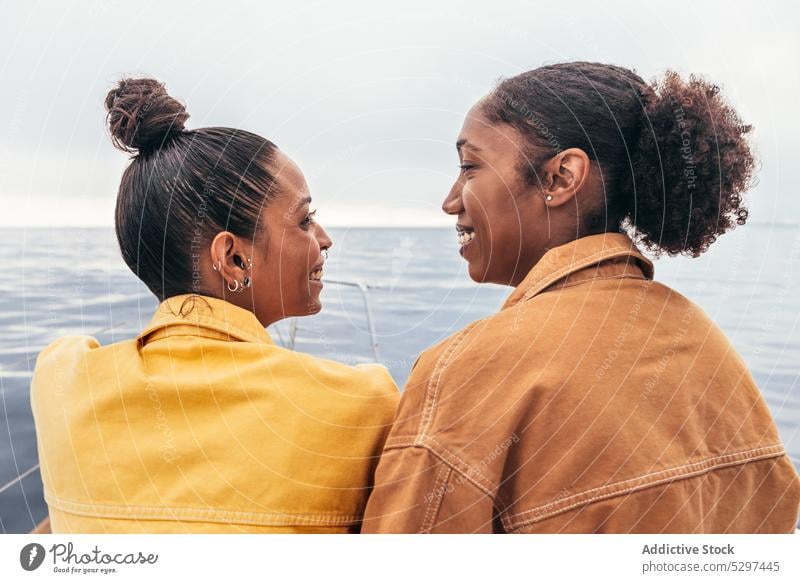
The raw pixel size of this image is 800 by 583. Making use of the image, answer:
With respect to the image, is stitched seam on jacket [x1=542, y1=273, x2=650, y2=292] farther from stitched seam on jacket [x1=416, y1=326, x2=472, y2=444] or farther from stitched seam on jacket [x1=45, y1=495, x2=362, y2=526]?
stitched seam on jacket [x1=45, y1=495, x2=362, y2=526]

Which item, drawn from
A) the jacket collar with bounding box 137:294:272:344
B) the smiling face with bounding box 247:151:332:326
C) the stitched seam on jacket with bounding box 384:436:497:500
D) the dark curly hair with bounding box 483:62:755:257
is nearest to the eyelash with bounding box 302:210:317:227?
the smiling face with bounding box 247:151:332:326

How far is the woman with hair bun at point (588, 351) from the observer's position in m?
0.82

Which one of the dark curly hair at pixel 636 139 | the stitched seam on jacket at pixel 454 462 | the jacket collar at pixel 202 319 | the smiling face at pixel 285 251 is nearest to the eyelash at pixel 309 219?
the smiling face at pixel 285 251

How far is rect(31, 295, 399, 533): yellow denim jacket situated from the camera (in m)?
0.93

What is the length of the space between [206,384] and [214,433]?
59 millimetres

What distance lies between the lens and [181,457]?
3.06 ft

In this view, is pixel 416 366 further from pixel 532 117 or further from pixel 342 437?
pixel 532 117

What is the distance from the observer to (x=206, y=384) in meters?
0.94

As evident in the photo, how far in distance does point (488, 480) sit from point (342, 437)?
0.21 m

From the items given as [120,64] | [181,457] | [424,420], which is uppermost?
[120,64]

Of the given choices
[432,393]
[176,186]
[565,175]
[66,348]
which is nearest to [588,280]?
[565,175]

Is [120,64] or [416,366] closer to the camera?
[416,366]

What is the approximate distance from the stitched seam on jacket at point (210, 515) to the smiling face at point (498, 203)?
0.37 m
